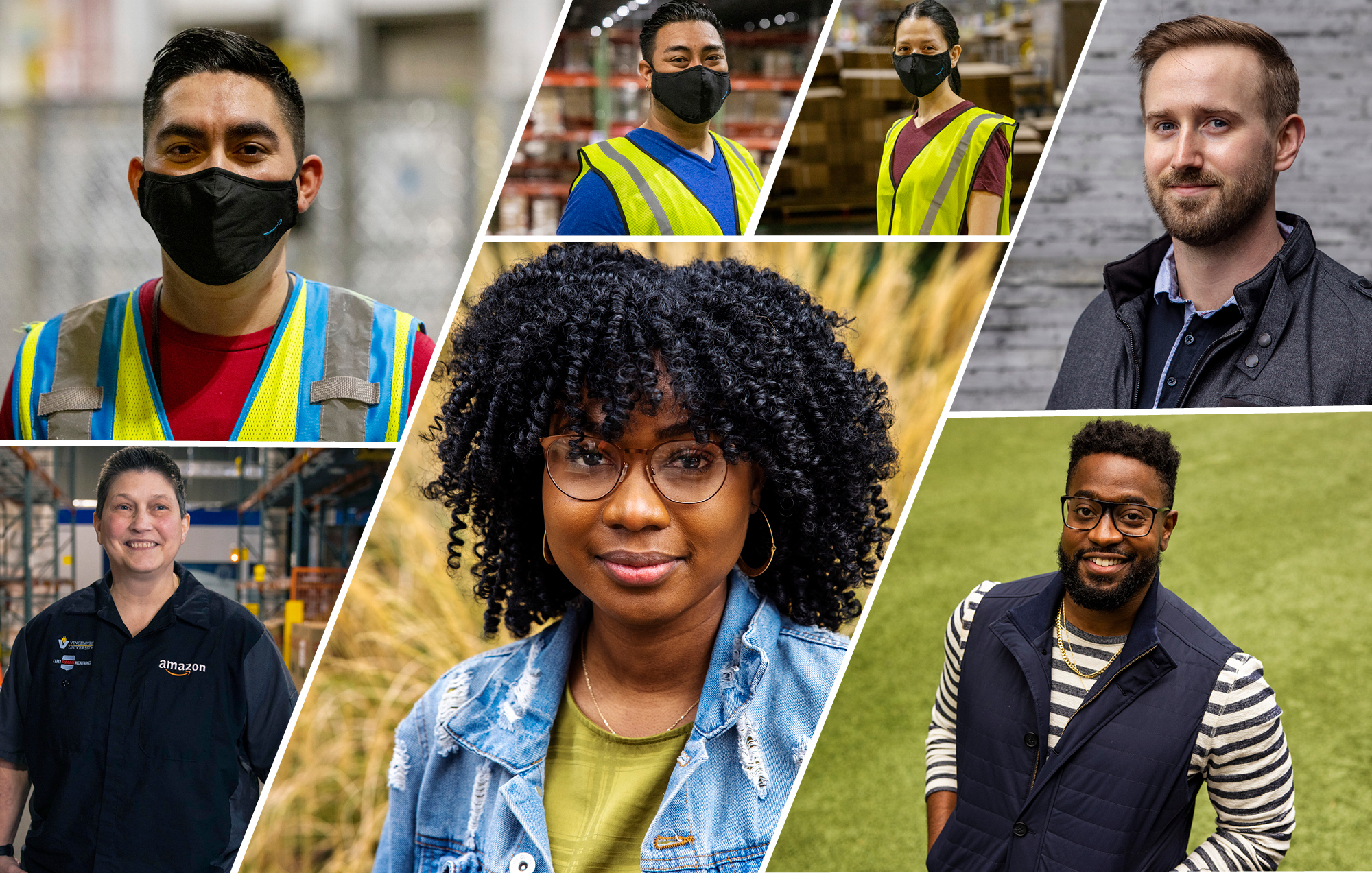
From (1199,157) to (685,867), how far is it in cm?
208

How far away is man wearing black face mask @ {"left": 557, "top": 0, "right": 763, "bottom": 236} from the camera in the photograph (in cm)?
288

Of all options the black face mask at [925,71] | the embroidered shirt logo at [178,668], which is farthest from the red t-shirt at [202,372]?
the black face mask at [925,71]

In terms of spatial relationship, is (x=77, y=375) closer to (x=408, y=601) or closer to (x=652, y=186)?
(x=408, y=601)

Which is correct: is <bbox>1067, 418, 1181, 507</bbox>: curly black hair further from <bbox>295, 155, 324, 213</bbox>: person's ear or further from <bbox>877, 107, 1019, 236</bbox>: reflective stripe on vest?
<bbox>295, 155, 324, 213</bbox>: person's ear

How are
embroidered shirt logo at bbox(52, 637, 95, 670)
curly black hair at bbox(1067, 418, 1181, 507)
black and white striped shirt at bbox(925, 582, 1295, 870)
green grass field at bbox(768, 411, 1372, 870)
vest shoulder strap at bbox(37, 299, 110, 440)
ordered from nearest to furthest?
black and white striped shirt at bbox(925, 582, 1295, 870)
curly black hair at bbox(1067, 418, 1181, 507)
vest shoulder strap at bbox(37, 299, 110, 440)
embroidered shirt logo at bbox(52, 637, 95, 670)
green grass field at bbox(768, 411, 1372, 870)

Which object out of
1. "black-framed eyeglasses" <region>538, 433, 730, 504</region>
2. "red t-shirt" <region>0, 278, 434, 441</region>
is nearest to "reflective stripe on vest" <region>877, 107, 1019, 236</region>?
"black-framed eyeglasses" <region>538, 433, 730, 504</region>

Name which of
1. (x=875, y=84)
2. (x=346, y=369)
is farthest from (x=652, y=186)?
(x=346, y=369)

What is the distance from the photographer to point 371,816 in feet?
12.2

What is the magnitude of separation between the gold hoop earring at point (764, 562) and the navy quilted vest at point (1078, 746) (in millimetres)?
682

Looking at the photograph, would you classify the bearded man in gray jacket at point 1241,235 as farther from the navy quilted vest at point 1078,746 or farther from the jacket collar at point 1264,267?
the navy quilted vest at point 1078,746

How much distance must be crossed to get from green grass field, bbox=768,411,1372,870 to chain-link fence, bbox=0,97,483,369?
181 centimetres

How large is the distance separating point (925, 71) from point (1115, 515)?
130cm

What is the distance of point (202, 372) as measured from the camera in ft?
9.36

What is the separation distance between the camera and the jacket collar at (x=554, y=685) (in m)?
2.17
